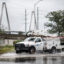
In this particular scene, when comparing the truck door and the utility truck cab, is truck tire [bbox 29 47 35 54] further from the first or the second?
the truck door

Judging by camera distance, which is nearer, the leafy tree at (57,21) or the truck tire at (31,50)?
the truck tire at (31,50)

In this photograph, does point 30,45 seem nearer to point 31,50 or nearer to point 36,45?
point 31,50

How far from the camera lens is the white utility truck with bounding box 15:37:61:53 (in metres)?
36.7

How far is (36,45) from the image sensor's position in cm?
3731

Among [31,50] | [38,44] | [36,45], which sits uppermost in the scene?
[38,44]

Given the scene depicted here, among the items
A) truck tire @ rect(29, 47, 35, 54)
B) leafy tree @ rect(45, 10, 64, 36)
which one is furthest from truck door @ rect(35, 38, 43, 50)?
leafy tree @ rect(45, 10, 64, 36)

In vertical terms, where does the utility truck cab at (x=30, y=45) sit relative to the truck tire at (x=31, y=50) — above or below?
above

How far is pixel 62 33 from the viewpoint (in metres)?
67.7

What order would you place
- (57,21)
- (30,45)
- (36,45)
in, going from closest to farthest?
(30,45) → (36,45) → (57,21)

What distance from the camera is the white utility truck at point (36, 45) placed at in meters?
36.7

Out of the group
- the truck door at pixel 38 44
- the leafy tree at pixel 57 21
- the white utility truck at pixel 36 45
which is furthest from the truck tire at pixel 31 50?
the leafy tree at pixel 57 21

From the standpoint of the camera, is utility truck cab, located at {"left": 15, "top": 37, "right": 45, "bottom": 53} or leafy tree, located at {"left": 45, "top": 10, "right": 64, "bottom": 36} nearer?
utility truck cab, located at {"left": 15, "top": 37, "right": 45, "bottom": 53}

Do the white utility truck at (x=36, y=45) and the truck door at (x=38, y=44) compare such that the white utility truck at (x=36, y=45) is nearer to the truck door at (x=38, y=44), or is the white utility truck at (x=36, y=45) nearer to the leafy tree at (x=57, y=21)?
the truck door at (x=38, y=44)

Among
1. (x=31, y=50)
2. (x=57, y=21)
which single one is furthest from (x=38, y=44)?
(x=57, y=21)
